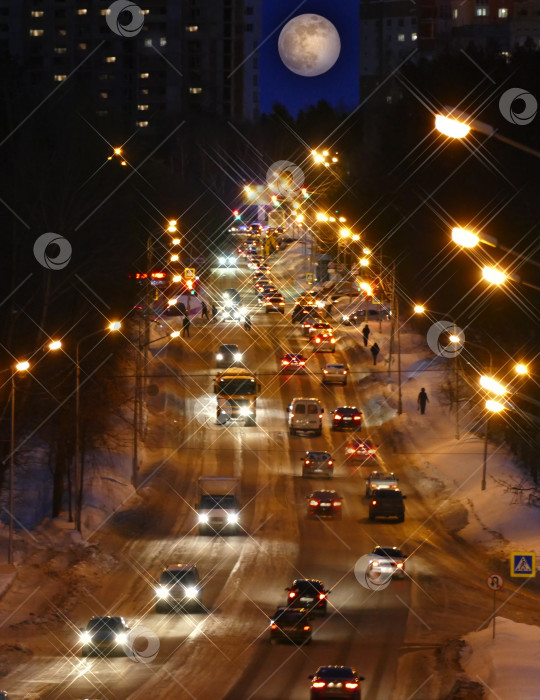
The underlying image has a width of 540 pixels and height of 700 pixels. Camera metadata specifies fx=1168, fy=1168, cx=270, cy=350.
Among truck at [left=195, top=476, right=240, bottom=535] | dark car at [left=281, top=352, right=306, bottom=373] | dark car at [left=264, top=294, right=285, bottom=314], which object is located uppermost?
dark car at [left=264, top=294, right=285, bottom=314]

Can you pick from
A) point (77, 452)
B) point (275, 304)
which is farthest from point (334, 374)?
point (77, 452)

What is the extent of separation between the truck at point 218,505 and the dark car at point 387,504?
14.9 feet

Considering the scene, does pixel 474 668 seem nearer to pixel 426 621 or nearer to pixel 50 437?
pixel 426 621

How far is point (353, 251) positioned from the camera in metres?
91.1

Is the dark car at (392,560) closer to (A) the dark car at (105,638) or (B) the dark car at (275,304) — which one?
(A) the dark car at (105,638)

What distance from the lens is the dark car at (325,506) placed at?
128 feet

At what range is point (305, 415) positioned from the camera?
50094mm

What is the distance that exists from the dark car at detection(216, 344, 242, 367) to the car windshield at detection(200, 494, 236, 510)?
21309 millimetres

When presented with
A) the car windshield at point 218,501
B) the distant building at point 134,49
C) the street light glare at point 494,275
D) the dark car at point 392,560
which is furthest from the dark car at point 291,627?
the distant building at point 134,49

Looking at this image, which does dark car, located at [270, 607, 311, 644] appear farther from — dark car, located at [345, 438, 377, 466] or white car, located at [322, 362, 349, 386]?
white car, located at [322, 362, 349, 386]

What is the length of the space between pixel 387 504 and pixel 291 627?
13417 mm

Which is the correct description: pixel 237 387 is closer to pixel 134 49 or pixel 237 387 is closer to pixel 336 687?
pixel 336 687

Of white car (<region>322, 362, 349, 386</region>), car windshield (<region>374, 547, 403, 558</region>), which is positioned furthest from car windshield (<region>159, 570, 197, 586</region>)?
white car (<region>322, 362, 349, 386</region>)

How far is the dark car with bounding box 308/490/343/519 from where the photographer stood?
39031mm
